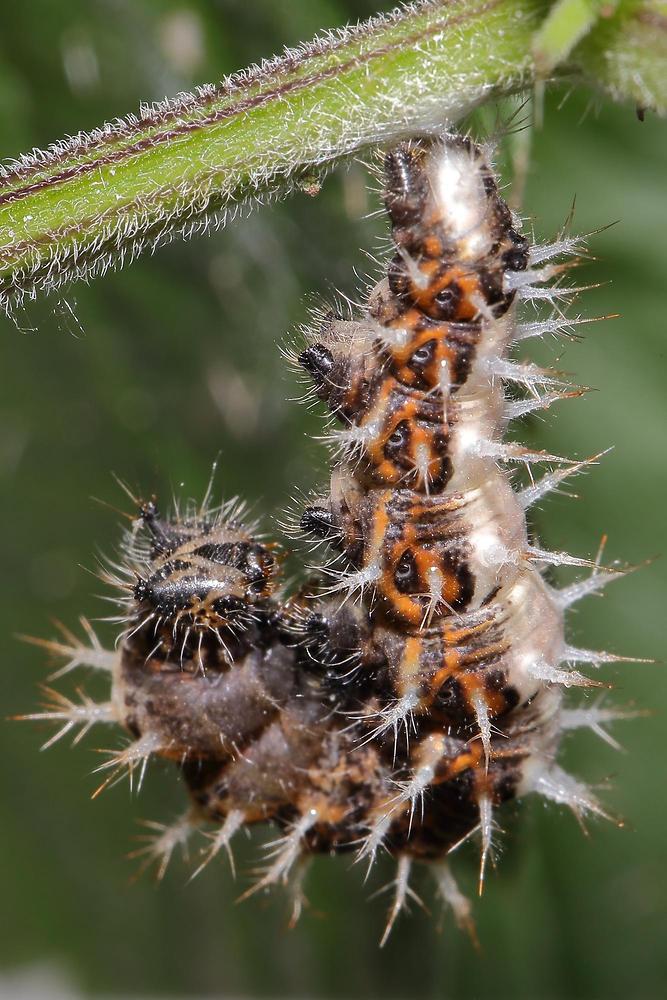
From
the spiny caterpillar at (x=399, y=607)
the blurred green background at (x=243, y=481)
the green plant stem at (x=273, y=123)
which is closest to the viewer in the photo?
the green plant stem at (x=273, y=123)

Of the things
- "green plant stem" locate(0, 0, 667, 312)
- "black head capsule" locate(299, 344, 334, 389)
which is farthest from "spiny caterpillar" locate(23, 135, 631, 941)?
"green plant stem" locate(0, 0, 667, 312)

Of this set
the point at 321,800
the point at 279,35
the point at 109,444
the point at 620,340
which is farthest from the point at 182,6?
the point at 321,800

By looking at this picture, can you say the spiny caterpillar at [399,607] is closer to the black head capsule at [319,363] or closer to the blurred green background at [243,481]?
the black head capsule at [319,363]

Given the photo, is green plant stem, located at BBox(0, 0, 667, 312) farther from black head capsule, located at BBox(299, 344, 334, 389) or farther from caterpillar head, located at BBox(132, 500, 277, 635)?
caterpillar head, located at BBox(132, 500, 277, 635)

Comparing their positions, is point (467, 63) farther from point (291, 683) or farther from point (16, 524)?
point (16, 524)

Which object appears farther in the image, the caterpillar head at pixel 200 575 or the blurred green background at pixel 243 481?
the blurred green background at pixel 243 481

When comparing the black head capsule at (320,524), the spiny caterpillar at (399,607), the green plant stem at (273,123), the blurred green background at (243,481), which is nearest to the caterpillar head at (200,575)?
the spiny caterpillar at (399,607)
